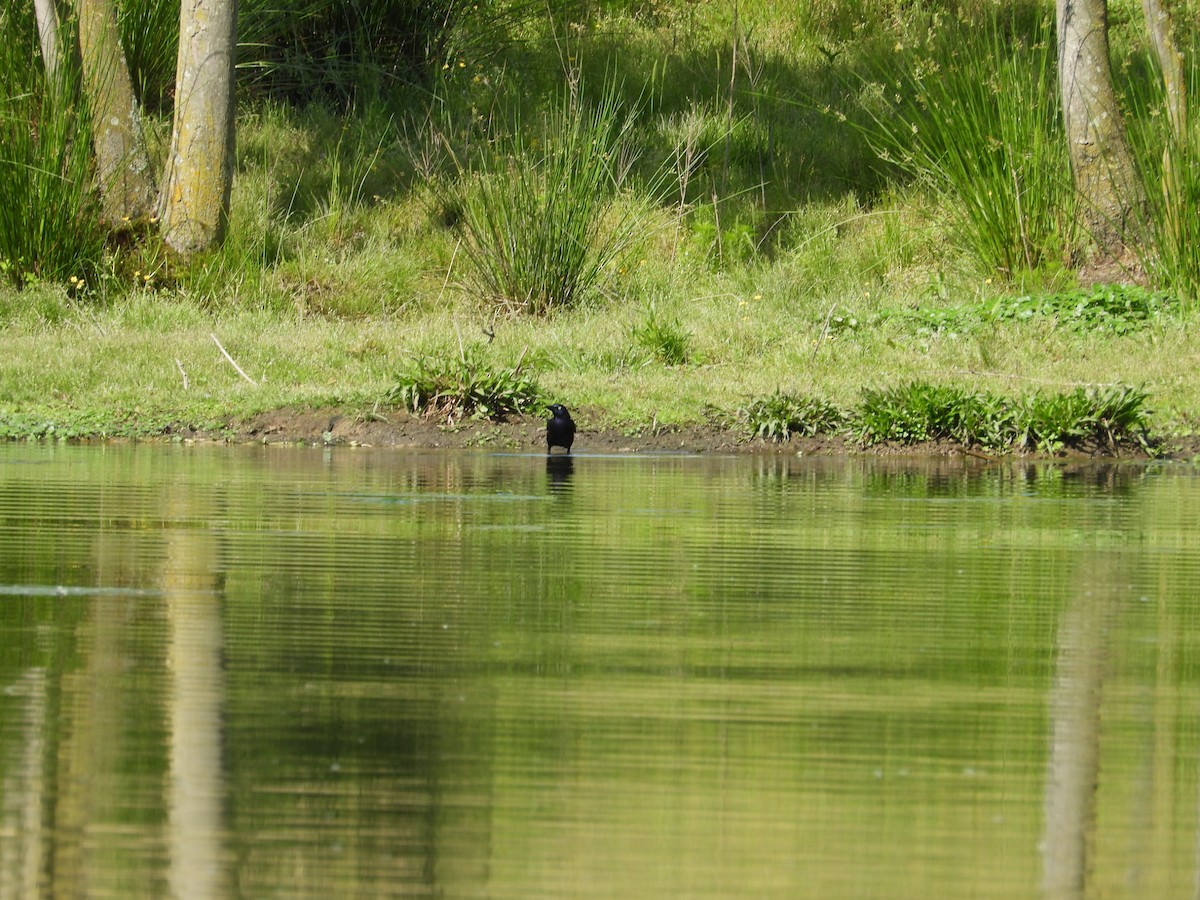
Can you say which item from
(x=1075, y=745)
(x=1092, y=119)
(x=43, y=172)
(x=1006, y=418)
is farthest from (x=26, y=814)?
(x=1092, y=119)

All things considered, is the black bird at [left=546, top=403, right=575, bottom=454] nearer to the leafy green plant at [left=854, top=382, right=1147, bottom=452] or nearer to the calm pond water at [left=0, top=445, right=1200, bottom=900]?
the leafy green plant at [left=854, top=382, right=1147, bottom=452]

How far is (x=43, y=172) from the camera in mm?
16797

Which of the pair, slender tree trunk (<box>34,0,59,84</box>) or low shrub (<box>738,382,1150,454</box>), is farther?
slender tree trunk (<box>34,0,59,84</box>)

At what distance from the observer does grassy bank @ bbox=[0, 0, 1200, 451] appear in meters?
14.9

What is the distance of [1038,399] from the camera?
13.3 metres

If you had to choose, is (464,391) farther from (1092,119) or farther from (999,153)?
(1092,119)

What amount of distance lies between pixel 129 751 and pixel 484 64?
768 inches

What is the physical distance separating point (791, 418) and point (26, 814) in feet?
33.1

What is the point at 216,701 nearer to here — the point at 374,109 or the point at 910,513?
the point at 910,513

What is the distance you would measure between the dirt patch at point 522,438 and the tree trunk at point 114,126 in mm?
4827

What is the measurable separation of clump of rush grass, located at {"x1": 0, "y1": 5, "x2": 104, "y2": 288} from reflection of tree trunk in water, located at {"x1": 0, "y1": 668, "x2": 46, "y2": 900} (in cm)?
1250

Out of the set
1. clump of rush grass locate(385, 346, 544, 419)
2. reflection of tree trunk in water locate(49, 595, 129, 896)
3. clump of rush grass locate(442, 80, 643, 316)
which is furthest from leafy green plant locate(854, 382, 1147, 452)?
reflection of tree trunk in water locate(49, 595, 129, 896)

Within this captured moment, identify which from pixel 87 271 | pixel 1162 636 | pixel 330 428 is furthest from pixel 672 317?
pixel 1162 636

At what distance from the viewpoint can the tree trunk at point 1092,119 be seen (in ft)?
57.3
